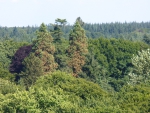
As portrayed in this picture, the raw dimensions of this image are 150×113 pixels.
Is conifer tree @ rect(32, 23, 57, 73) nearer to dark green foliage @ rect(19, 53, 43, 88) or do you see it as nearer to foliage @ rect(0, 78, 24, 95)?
dark green foliage @ rect(19, 53, 43, 88)

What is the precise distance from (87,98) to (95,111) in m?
4.80

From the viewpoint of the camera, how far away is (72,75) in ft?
186

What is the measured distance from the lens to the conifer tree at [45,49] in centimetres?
6216

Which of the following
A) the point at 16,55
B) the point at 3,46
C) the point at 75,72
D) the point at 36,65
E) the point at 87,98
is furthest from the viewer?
the point at 3,46

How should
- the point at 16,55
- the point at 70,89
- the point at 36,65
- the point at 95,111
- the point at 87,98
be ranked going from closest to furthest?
1. the point at 95,111
2. the point at 87,98
3. the point at 70,89
4. the point at 36,65
5. the point at 16,55

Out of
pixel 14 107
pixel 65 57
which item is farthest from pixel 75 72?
pixel 14 107

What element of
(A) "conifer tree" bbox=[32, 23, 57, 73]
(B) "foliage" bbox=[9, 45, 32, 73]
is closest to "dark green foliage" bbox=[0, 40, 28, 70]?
(B) "foliage" bbox=[9, 45, 32, 73]

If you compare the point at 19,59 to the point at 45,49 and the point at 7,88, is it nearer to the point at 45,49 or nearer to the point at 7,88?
the point at 45,49

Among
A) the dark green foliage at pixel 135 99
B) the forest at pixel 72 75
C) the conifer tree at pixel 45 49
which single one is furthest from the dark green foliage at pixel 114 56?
the dark green foliage at pixel 135 99

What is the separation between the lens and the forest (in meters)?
34.1

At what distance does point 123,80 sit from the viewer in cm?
7212

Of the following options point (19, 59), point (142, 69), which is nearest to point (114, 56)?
point (19, 59)

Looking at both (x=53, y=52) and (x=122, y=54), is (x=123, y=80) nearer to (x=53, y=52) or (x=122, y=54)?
(x=122, y=54)

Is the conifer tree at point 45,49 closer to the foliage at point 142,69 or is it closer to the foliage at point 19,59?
the foliage at point 19,59
